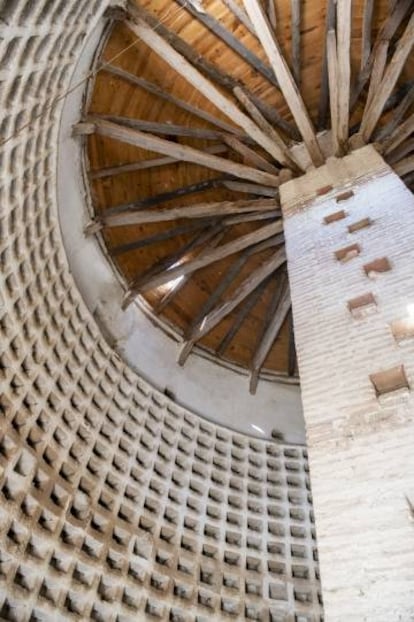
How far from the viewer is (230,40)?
8.27m

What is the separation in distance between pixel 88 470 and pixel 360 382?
147 inches

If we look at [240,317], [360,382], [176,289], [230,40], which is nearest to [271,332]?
[240,317]

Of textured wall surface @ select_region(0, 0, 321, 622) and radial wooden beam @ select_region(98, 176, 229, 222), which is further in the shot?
radial wooden beam @ select_region(98, 176, 229, 222)

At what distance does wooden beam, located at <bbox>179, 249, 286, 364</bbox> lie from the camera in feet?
27.9

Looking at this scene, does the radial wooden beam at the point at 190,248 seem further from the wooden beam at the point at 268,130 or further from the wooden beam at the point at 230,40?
the wooden beam at the point at 230,40

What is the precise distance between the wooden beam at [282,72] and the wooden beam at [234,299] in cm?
166

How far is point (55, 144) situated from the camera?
646 centimetres

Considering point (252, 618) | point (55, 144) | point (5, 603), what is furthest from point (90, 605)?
point (55, 144)

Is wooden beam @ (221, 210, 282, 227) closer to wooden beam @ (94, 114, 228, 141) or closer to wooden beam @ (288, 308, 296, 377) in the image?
wooden beam @ (94, 114, 228, 141)

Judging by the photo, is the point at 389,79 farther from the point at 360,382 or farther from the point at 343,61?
the point at 360,382

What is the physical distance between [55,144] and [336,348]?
423 centimetres

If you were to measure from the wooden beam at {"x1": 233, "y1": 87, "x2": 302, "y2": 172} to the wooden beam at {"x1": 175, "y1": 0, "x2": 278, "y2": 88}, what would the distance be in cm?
78

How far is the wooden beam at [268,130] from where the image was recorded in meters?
7.79

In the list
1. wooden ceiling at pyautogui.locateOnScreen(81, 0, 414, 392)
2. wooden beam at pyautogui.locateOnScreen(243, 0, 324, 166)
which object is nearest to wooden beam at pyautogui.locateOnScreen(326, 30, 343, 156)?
wooden ceiling at pyautogui.locateOnScreen(81, 0, 414, 392)
